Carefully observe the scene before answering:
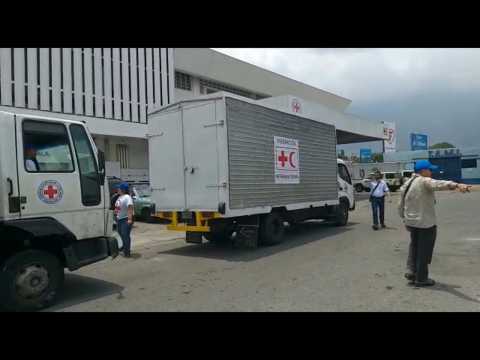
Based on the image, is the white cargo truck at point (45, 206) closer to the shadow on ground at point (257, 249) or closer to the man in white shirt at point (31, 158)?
the man in white shirt at point (31, 158)

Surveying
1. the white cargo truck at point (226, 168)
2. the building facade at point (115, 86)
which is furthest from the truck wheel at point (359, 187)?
the white cargo truck at point (226, 168)

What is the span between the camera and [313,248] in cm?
967

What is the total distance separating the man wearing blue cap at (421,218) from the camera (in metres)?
5.88

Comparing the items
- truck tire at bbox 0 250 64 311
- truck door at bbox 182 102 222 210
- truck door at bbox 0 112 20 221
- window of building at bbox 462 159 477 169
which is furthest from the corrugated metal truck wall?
window of building at bbox 462 159 477 169

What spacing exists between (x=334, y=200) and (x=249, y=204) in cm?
481

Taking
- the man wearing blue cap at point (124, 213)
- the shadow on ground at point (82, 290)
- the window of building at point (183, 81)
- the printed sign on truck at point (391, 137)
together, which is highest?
the window of building at point (183, 81)

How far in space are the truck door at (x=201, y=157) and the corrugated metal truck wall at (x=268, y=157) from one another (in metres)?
0.35

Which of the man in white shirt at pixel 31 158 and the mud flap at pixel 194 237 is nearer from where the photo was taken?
the man in white shirt at pixel 31 158

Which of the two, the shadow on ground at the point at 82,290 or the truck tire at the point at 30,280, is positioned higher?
the truck tire at the point at 30,280

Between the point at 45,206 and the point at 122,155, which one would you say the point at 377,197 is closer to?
the point at 45,206

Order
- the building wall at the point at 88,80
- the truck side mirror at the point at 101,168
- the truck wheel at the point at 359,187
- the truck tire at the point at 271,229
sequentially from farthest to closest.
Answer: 1. the truck wheel at the point at 359,187
2. the building wall at the point at 88,80
3. the truck tire at the point at 271,229
4. the truck side mirror at the point at 101,168

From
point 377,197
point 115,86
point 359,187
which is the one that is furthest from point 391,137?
point 377,197

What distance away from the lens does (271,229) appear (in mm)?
10109
